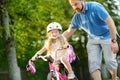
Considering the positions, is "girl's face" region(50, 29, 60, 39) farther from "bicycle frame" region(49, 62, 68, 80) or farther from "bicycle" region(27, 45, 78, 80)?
"bicycle frame" region(49, 62, 68, 80)

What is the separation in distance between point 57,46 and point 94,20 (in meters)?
0.97

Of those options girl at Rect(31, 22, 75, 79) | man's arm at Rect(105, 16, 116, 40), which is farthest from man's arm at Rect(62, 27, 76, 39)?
man's arm at Rect(105, 16, 116, 40)

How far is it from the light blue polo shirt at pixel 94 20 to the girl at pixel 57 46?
510 mm

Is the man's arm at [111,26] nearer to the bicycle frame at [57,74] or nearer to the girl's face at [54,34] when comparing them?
the girl's face at [54,34]

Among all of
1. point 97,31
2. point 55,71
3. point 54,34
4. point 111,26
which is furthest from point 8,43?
point 111,26

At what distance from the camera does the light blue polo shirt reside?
24.7 ft

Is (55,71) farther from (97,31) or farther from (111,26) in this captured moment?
(111,26)

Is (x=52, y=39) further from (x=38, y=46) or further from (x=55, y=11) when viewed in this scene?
(x=38, y=46)

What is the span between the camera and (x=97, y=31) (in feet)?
25.4

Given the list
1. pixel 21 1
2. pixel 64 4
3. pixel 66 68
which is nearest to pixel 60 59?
pixel 66 68

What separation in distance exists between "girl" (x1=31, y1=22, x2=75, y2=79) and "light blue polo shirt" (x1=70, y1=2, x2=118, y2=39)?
1.67ft

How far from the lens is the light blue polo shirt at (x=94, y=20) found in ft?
24.7

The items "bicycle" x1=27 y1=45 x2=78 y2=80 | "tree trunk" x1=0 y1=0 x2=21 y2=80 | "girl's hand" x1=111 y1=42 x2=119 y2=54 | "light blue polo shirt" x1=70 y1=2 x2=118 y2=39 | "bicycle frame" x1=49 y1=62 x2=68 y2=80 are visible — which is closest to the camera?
"girl's hand" x1=111 y1=42 x2=119 y2=54

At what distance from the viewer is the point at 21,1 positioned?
22953mm
